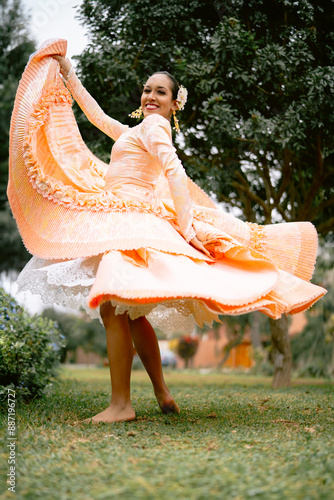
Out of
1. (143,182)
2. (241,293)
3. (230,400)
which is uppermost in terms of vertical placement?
(143,182)

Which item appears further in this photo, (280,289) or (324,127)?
(324,127)

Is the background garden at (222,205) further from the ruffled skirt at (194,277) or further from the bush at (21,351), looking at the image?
the ruffled skirt at (194,277)

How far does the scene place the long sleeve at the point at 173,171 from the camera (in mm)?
3031

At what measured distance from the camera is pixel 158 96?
339 cm

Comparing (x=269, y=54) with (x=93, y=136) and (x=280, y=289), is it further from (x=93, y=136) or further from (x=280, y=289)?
(x=280, y=289)

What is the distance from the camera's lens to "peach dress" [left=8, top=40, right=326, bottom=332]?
8.82ft

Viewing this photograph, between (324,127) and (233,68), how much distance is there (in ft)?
4.10

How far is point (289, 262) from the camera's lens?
10.8 feet

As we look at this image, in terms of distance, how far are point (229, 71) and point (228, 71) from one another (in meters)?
0.01

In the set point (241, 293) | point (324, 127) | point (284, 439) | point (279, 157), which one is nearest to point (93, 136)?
point (279, 157)

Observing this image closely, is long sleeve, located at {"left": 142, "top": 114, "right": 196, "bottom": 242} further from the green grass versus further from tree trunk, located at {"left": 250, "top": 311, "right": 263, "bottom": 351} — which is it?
tree trunk, located at {"left": 250, "top": 311, "right": 263, "bottom": 351}

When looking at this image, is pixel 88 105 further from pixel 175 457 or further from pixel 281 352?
pixel 281 352

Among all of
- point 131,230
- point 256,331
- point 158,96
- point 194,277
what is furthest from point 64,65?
point 256,331

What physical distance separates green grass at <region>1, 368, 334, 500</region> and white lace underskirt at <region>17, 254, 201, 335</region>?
64 centimetres
